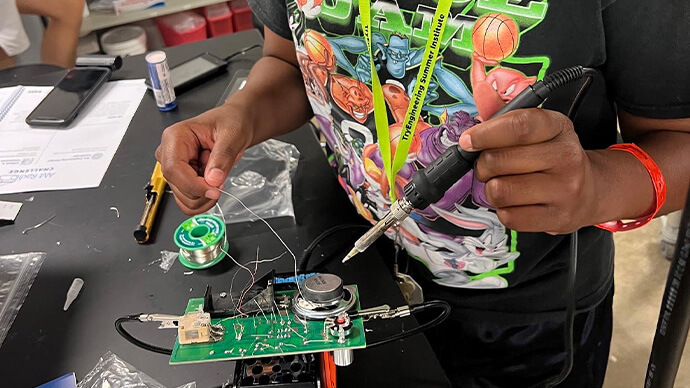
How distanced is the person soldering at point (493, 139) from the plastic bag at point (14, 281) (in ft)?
0.76

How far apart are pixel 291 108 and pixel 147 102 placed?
14.8 inches

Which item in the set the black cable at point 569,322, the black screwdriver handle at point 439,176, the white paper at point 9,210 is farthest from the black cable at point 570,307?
the white paper at point 9,210

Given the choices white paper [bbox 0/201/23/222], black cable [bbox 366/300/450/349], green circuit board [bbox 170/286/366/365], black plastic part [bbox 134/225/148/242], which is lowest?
white paper [bbox 0/201/23/222]

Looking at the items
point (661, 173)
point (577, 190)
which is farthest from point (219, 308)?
point (661, 173)

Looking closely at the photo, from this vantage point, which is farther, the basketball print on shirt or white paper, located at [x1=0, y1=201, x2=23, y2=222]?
white paper, located at [x1=0, y1=201, x2=23, y2=222]

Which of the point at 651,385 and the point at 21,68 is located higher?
the point at 651,385

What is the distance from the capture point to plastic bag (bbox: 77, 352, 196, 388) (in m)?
0.62

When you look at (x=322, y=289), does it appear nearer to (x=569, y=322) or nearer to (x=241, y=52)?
(x=569, y=322)

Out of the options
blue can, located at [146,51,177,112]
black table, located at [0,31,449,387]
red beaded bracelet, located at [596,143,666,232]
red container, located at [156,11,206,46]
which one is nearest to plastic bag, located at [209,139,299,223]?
black table, located at [0,31,449,387]

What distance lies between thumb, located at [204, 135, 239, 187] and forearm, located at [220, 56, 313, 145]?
0.16 feet

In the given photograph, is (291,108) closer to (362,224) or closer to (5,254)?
(362,224)

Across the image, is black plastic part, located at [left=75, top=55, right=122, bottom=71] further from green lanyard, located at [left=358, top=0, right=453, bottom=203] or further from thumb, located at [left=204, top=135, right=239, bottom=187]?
green lanyard, located at [left=358, top=0, right=453, bottom=203]

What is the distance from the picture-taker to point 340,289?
59cm

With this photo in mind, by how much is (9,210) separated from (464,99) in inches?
27.7
